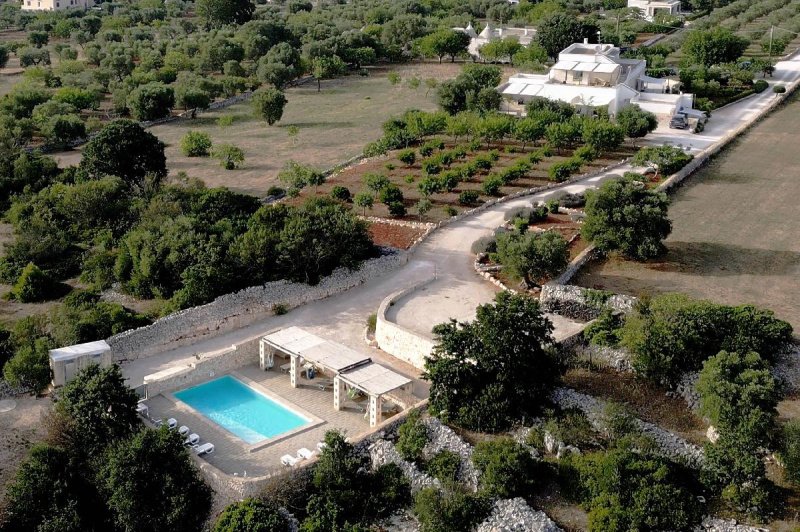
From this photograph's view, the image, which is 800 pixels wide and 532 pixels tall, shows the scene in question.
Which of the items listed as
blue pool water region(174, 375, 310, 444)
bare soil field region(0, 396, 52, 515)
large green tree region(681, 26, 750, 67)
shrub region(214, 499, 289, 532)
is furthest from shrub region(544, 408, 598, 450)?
large green tree region(681, 26, 750, 67)

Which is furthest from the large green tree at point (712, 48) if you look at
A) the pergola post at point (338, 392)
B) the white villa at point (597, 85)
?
the pergola post at point (338, 392)

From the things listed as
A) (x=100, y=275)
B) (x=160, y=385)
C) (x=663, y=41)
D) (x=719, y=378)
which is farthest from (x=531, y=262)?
(x=663, y=41)

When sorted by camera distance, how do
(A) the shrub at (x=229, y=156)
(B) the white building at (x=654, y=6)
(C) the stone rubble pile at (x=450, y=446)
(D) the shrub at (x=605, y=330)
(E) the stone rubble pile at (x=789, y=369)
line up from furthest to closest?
(B) the white building at (x=654, y=6) < (A) the shrub at (x=229, y=156) < (D) the shrub at (x=605, y=330) < (E) the stone rubble pile at (x=789, y=369) < (C) the stone rubble pile at (x=450, y=446)

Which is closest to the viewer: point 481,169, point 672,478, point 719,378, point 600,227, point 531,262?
point 672,478

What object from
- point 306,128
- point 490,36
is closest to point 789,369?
point 306,128

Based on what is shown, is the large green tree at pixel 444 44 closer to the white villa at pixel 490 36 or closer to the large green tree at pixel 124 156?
the white villa at pixel 490 36

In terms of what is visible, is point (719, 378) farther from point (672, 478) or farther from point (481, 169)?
point (481, 169)
